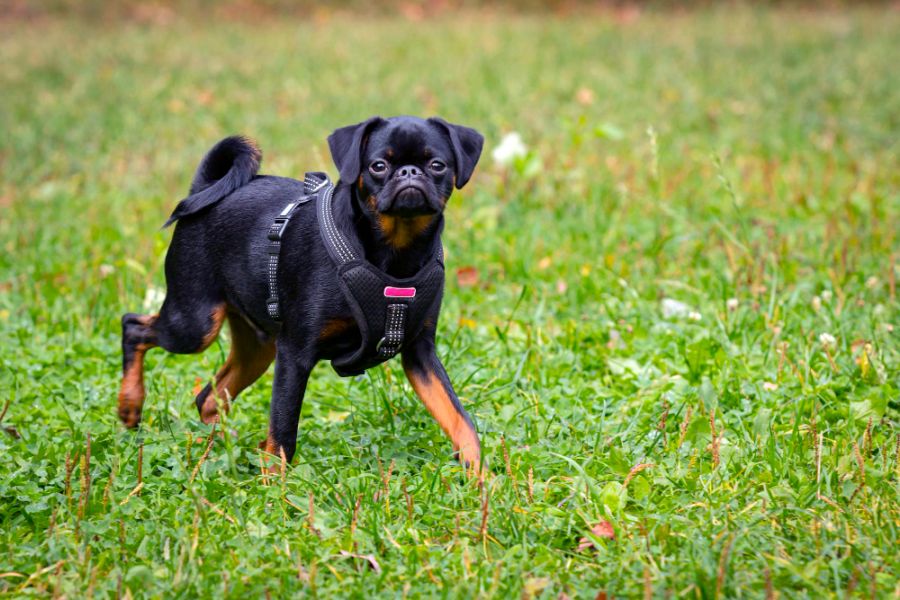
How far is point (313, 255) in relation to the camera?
3.50m

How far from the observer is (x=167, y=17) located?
16.9 meters

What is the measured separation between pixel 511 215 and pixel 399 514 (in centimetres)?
367

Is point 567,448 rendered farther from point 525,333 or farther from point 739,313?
point 739,313

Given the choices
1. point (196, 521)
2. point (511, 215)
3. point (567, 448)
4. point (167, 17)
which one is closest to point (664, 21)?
point (167, 17)

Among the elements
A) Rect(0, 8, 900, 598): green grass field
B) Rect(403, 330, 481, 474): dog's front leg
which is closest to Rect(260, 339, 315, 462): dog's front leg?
Rect(0, 8, 900, 598): green grass field

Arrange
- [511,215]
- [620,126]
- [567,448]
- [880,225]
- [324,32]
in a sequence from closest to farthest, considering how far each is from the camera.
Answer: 1. [567,448]
2. [880,225]
3. [511,215]
4. [620,126]
5. [324,32]

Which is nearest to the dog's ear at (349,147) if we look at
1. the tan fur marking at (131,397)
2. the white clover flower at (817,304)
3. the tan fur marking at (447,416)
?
the tan fur marking at (447,416)

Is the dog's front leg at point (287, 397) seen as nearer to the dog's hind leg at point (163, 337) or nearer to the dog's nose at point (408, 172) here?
the dog's hind leg at point (163, 337)

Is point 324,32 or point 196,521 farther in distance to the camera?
point 324,32

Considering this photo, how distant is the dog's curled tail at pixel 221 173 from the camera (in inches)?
154

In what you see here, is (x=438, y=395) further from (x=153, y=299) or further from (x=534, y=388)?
(x=153, y=299)

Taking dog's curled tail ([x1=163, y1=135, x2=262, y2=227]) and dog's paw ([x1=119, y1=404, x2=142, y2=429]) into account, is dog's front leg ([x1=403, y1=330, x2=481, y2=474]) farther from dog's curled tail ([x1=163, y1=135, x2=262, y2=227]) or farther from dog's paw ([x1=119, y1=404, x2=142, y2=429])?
dog's paw ([x1=119, y1=404, x2=142, y2=429])

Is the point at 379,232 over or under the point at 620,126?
over

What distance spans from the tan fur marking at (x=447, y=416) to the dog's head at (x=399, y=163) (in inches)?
24.7
